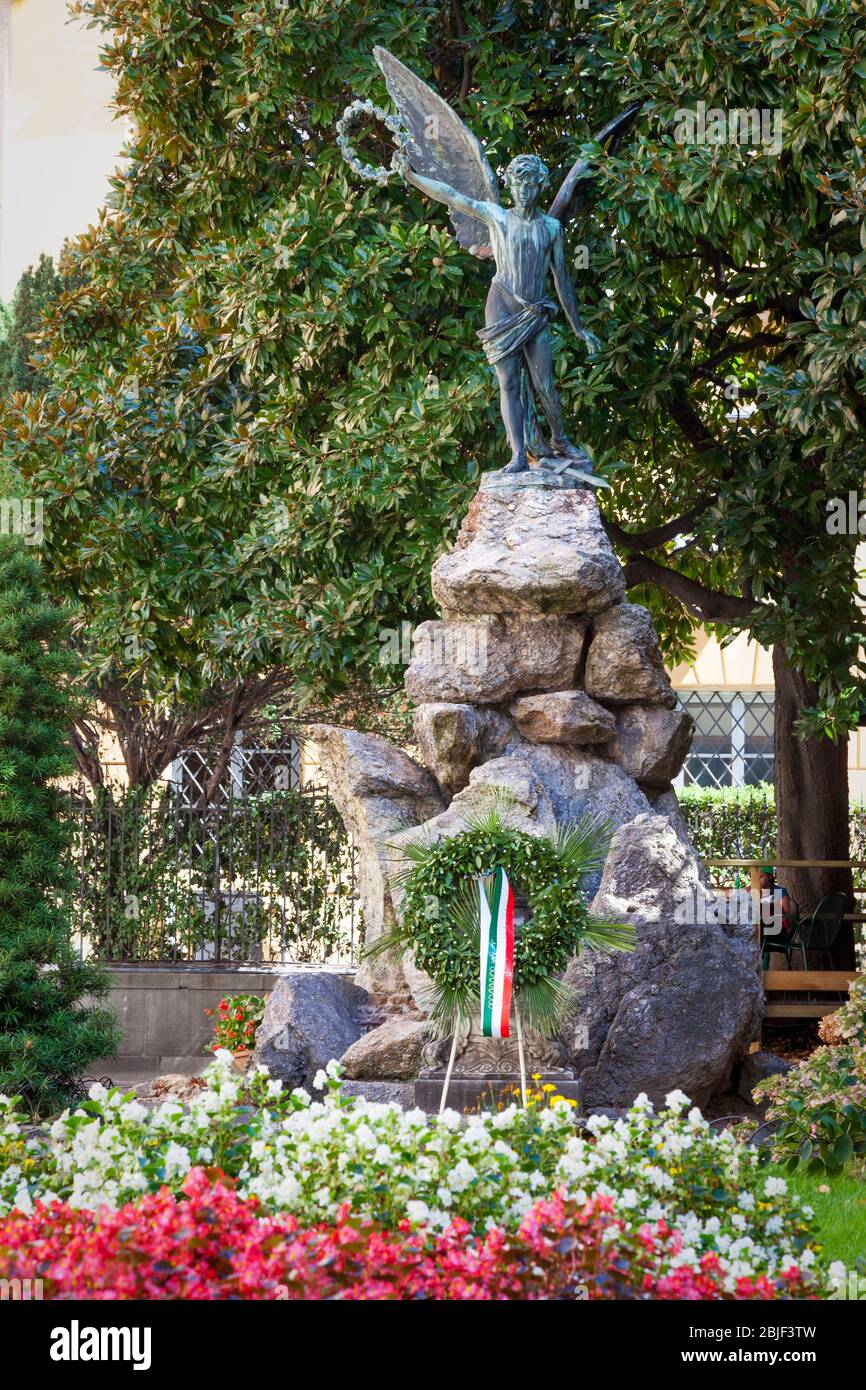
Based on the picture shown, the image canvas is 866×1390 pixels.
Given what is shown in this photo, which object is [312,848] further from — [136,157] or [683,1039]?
[136,157]

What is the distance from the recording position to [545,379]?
10695 mm

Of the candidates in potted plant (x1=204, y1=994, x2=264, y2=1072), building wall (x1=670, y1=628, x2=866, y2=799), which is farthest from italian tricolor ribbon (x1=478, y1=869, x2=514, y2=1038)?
building wall (x1=670, y1=628, x2=866, y2=799)

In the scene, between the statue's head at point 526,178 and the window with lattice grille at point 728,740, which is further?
the window with lattice grille at point 728,740

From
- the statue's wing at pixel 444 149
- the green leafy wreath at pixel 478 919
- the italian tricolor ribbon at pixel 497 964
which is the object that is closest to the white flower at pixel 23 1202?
the italian tricolor ribbon at pixel 497 964

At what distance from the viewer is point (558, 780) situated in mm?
9969

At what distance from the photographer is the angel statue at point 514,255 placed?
34.5 feet

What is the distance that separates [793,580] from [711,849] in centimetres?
382

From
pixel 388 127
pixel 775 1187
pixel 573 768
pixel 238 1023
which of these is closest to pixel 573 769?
pixel 573 768

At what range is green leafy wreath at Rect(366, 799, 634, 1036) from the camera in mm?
8164

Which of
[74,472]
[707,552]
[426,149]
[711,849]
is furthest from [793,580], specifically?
[74,472]

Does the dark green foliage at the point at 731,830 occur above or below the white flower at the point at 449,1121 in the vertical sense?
above

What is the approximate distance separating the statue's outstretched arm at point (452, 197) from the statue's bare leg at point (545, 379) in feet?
2.97

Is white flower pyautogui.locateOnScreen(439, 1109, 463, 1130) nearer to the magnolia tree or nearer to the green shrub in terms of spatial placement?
the green shrub

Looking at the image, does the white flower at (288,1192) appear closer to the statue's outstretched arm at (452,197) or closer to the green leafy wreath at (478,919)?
the green leafy wreath at (478,919)
